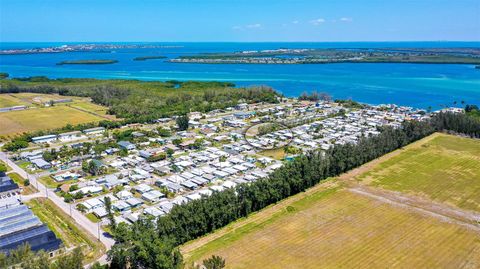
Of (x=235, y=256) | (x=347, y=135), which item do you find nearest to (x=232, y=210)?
(x=235, y=256)

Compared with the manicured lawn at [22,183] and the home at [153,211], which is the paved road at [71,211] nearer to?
the manicured lawn at [22,183]

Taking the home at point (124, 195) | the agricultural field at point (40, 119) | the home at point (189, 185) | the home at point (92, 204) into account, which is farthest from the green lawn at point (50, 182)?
the agricultural field at point (40, 119)

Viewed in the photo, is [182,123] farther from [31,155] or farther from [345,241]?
[345,241]

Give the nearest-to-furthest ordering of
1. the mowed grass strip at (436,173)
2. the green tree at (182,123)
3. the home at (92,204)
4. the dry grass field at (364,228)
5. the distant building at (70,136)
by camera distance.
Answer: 1. the dry grass field at (364,228)
2. the home at (92,204)
3. the mowed grass strip at (436,173)
4. the distant building at (70,136)
5. the green tree at (182,123)

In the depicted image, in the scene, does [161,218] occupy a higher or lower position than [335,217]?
higher

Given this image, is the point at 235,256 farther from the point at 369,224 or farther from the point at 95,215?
the point at 95,215

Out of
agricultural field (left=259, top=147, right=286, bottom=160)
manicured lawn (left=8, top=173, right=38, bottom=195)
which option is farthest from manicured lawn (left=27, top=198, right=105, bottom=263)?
agricultural field (left=259, top=147, right=286, bottom=160)

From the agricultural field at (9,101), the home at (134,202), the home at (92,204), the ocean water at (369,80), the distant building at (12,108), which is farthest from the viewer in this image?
the ocean water at (369,80)
